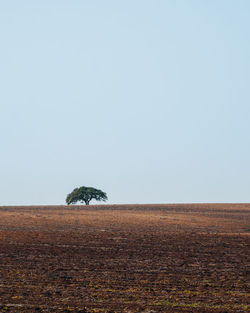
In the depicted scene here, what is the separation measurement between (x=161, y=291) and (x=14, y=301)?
15.6ft

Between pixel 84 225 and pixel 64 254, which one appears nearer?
pixel 64 254

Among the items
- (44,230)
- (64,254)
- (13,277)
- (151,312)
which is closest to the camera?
(151,312)

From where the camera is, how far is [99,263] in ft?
80.7

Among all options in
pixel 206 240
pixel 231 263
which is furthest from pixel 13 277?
pixel 206 240

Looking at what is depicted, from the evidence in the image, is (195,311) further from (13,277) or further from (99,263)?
(99,263)

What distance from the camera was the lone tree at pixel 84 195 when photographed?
100812 millimetres

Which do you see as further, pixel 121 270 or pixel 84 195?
pixel 84 195

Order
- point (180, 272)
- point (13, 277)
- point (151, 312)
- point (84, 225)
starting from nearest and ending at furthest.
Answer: point (151, 312), point (13, 277), point (180, 272), point (84, 225)

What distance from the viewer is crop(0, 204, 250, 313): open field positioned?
16188 millimetres

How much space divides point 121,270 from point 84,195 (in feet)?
258

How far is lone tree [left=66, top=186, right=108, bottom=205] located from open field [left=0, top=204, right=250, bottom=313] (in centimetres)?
5839

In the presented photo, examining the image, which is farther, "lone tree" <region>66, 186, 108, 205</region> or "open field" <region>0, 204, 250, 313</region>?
"lone tree" <region>66, 186, 108, 205</region>

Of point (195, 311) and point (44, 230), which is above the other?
point (44, 230)

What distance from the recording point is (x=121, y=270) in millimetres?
22672
